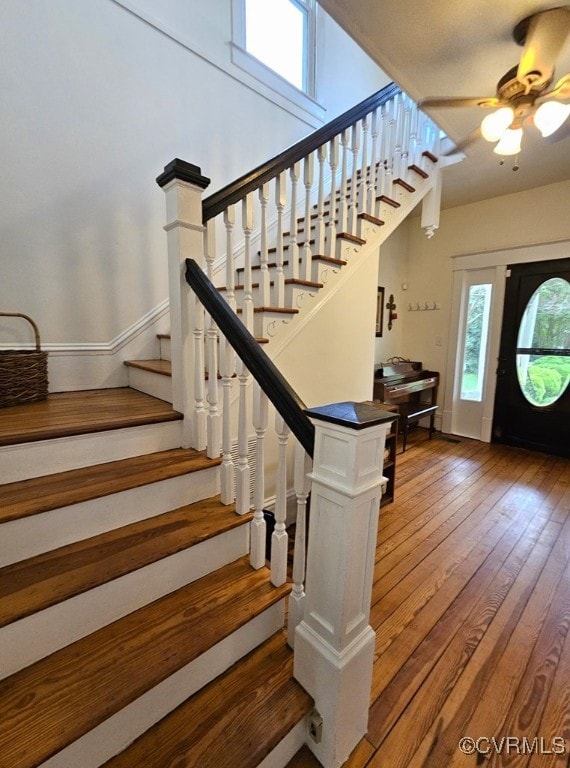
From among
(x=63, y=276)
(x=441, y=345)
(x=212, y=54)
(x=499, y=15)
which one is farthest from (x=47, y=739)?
(x=441, y=345)

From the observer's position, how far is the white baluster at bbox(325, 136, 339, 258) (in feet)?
6.79

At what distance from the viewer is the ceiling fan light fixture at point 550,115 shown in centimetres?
155

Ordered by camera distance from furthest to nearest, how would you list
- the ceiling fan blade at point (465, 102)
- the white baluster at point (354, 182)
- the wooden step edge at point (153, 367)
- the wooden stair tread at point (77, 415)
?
the white baluster at point (354, 182) < the wooden step edge at point (153, 367) < the ceiling fan blade at point (465, 102) < the wooden stair tread at point (77, 415)

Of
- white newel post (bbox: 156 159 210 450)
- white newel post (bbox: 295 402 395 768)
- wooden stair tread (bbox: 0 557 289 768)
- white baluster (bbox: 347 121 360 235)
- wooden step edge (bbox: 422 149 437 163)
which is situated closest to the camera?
wooden stair tread (bbox: 0 557 289 768)

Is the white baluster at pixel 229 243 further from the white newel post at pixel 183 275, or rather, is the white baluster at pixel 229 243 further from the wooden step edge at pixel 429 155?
the wooden step edge at pixel 429 155

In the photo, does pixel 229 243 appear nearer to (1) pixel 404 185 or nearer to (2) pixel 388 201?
(2) pixel 388 201

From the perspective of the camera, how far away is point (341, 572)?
0.91 m

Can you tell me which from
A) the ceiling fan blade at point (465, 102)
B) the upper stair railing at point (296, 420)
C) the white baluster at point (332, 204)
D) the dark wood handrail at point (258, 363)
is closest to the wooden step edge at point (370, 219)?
the upper stair railing at point (296, 420)

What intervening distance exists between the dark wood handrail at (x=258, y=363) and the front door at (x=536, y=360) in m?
3.85

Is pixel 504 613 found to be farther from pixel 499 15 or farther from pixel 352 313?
pixel 499 15

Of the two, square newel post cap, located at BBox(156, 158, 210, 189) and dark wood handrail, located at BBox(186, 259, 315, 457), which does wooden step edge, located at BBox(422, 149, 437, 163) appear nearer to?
square newel post cap, located at BBox(156, 158, 210, 189)

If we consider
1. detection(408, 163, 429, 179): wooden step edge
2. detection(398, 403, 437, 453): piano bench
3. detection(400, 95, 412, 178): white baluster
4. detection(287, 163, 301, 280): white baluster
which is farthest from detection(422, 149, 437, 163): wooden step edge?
detection(398, 403, 437, 453): piano bench

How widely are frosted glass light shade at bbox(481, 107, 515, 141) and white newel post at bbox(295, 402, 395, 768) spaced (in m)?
1.74

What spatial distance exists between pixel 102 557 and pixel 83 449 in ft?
1.45
